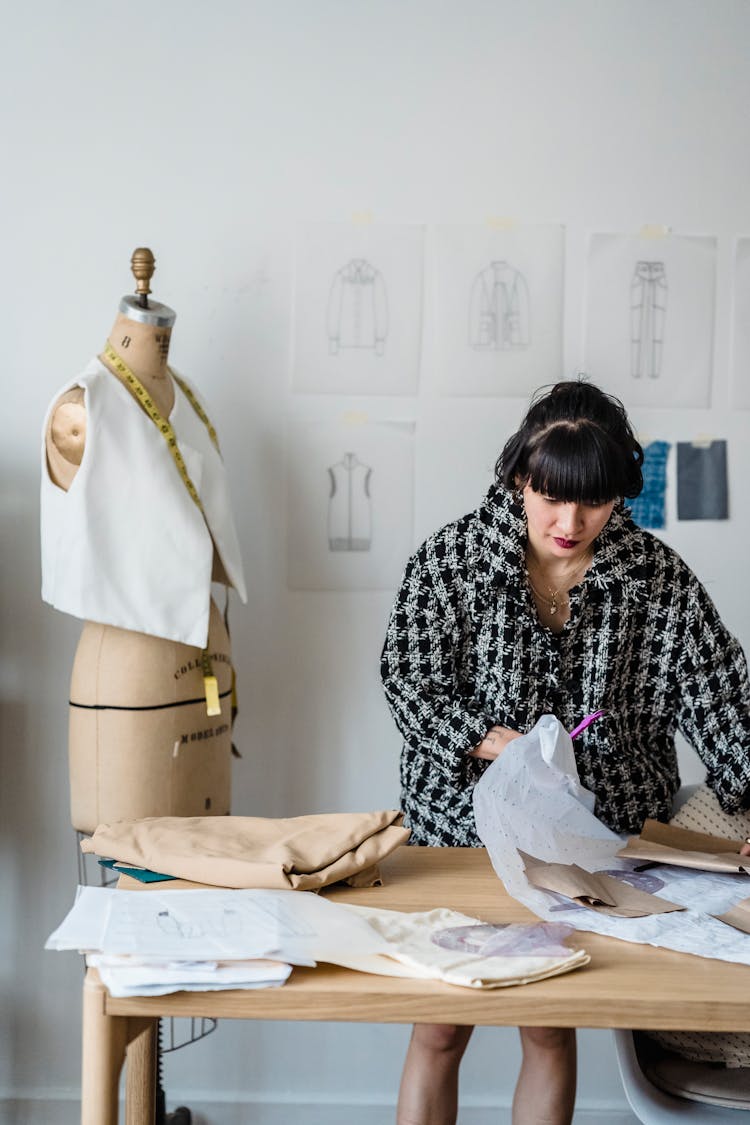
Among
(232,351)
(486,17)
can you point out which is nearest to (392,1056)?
(232,351)

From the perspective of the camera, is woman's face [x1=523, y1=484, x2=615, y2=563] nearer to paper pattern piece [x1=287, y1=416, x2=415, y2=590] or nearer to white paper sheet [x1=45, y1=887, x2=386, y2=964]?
white paper sheet [x1=45, y1=887, x2=386, y2=964]

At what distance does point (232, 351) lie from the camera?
255 cm

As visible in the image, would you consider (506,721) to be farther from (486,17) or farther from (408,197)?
(486,17)

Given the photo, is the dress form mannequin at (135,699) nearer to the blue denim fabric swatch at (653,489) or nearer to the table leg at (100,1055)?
the table leg at (100,1055)

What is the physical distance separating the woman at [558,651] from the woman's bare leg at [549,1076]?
12 centimetres

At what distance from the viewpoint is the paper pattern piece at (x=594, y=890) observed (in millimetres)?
1394

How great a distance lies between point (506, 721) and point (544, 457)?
0.44 metres

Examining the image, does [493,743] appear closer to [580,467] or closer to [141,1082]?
[580,467]

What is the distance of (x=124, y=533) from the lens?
2.03 meters

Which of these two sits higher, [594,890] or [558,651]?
[558,651]

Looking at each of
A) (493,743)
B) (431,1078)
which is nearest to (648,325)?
(493,743)

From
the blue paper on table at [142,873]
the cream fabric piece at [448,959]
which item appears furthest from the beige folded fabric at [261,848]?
the cream fabric piece at [448,959]

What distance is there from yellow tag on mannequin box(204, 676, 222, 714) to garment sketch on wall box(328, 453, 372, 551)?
561 millimetres

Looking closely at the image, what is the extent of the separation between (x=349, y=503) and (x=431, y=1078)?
127 centimetres
